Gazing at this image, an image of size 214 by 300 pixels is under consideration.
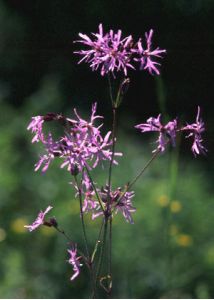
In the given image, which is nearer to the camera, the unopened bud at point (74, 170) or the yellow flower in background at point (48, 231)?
the unopened bud at point (74, 170)

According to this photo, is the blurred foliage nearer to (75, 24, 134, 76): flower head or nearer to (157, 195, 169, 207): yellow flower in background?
(157, 195, 169, 207): yellow flower in background

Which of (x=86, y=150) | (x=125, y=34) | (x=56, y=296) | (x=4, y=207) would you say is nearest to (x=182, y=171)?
(x=4, y=207)

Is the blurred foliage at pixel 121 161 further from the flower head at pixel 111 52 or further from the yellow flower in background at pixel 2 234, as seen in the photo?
the flower head at pixel 111 52

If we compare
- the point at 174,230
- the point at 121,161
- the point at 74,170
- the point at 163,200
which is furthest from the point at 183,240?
the point at 74,170

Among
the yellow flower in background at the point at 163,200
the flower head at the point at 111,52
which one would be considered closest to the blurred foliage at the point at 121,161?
the yellow flower in background at the point at 163,200

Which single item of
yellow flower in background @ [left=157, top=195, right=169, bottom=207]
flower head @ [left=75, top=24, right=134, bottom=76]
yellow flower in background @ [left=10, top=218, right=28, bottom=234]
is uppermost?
flower head @ [left=75, top=24, right=134, bottom=76]

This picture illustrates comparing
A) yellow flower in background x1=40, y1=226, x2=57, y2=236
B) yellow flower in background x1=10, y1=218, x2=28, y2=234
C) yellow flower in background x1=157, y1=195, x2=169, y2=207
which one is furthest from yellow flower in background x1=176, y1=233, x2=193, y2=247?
yellow flower in background x1=10, y1=218, x2=28, y2=234

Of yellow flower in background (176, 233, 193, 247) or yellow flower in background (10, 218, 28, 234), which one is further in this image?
yellow flower in background (10, 218, 28, 234)
